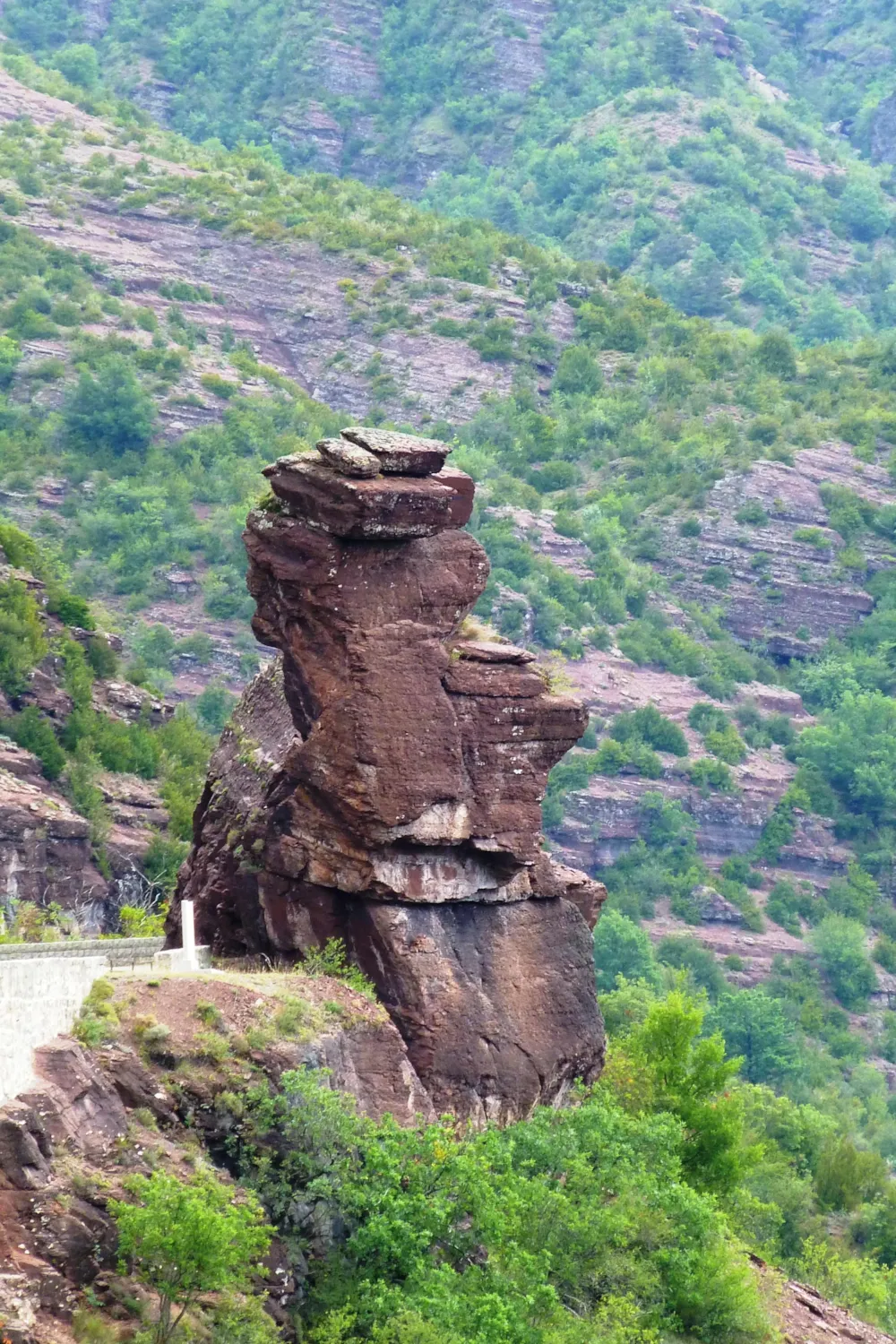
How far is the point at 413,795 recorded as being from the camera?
42.3 metres

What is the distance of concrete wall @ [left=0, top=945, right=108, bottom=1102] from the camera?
34.6 metres

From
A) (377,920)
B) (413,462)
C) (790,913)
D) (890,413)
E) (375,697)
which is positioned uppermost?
(413,462)

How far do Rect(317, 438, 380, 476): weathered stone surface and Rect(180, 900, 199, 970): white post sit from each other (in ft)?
22.0

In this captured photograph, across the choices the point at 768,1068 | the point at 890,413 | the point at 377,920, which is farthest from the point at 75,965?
the point at 890,413

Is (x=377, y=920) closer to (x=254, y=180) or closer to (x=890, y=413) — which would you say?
(x=890, y=413)

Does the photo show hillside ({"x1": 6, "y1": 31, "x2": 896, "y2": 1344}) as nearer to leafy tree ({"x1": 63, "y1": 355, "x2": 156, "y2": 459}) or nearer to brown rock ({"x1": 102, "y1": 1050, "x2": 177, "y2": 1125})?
brown rock ({"x1": 102, "y1": 1050, "x2": 177, "y2": 1125})

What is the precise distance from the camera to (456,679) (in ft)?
143

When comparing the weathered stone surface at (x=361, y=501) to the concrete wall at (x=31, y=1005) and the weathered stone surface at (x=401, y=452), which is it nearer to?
the weathered stone surface at (x=401, y=452)

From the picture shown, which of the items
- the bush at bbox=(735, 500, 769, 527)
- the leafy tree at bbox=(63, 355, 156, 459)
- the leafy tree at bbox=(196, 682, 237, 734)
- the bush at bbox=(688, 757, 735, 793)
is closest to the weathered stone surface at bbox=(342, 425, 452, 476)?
the leafy tree at bbox=(196, 682, 237, 734)

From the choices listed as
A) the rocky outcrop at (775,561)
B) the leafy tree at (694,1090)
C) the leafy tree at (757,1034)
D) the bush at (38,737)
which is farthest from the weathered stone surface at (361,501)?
the rocky outcrop at (775,561)

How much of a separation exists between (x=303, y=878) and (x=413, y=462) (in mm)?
6373

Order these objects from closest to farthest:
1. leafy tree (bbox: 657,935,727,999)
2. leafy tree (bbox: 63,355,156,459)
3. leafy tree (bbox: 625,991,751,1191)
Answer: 1. leafy tree (bbox: 625,991,751,1191)
2. leafy tree (bbox: 657,935,727,999)
3. leafy tree (bbox: 63,355,156,459)

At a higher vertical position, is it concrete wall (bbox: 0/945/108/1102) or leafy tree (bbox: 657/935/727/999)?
concrete wall (bbox: 0/945/108/1102)

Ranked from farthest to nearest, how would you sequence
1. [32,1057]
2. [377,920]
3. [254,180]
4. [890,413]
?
[254,180] → [890,413] → [377,920] → [32,1057]
